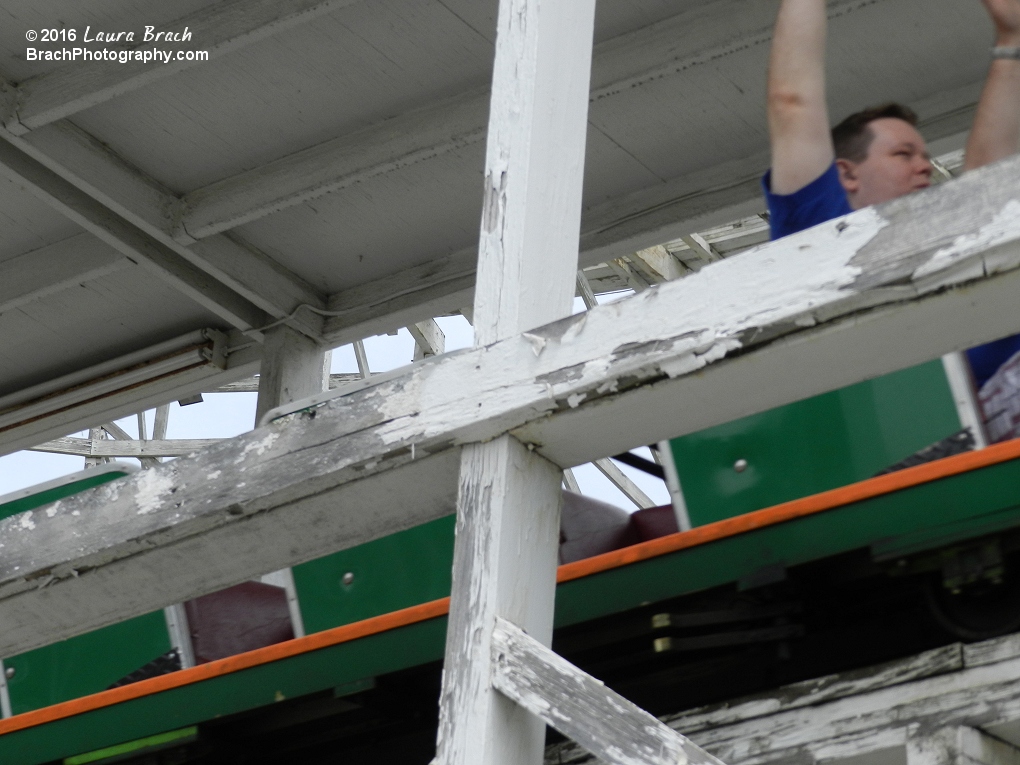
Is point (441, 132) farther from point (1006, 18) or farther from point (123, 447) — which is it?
point (123, 447)

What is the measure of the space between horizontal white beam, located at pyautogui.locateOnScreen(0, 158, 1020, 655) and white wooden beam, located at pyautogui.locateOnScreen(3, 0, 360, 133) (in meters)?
2.41

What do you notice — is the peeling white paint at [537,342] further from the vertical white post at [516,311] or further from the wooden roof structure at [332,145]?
the wooden roof structure at [332,145]

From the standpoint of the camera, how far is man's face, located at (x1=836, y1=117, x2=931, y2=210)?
3.39 meters

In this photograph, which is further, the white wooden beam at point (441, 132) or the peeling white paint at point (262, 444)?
the white wooden beam at point (441, 132)

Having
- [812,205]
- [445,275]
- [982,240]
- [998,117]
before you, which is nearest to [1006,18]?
[998,117]

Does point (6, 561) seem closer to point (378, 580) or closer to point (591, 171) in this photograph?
point (378, 580)

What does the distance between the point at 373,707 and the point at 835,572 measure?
4.04 feet

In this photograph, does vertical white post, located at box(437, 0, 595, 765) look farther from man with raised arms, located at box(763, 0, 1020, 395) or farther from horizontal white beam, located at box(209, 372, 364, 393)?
horizontal white beam, located at box(209, 372, 364, 393)

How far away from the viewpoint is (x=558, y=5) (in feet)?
9.29

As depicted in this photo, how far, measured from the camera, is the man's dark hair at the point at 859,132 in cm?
347

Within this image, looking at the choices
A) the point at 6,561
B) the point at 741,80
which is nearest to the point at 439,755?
the point at 6,561

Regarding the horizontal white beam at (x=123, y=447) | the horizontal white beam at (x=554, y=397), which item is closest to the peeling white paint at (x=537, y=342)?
the horizontal white beam at (x=554, y=397)

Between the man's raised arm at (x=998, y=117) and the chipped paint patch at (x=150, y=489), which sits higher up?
A: the man's raised arm at (x=998, y=117)

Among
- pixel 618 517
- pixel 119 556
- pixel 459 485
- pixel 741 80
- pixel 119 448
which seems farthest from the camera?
pixel 119 448
